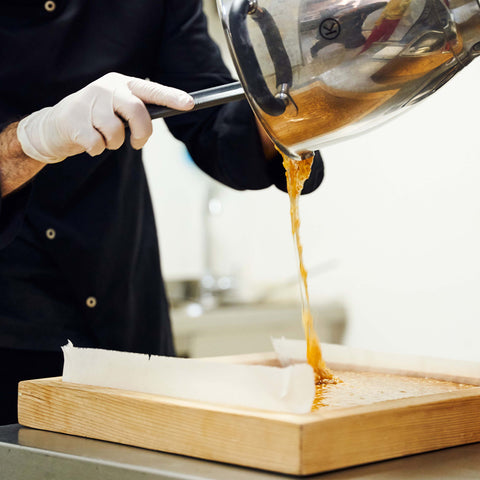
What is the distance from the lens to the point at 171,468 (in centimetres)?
69

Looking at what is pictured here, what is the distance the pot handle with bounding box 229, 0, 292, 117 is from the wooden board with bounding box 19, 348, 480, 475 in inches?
12.8

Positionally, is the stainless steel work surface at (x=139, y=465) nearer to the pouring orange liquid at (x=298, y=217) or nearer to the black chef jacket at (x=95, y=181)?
the pouring orange liquid at (x=298, y=217)

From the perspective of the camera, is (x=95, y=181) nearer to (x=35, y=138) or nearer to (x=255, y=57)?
(x=35, y=138)

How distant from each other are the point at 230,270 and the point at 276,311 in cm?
52

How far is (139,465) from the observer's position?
694 millimetres

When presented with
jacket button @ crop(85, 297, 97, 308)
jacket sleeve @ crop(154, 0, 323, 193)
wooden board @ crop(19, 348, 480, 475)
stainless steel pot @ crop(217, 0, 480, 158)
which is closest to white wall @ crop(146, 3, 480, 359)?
jacket sleeve @ crop(154, 0, 323, 193)

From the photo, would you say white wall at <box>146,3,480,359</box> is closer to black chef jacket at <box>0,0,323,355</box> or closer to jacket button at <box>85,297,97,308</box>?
black chef jacket at <box>0,0,323,355</box>

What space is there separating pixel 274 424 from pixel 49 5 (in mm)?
952

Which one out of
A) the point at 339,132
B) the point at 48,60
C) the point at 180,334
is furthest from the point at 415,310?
the point at 339,132

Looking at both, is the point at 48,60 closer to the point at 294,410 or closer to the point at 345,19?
the point at 345,19

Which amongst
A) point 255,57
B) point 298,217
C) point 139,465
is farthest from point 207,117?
point 139,465

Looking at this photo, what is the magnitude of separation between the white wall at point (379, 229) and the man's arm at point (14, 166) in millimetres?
1871

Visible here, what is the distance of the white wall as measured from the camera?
264 centimetres

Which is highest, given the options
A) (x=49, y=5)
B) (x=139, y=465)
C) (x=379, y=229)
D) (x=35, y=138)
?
(x=49, y=5)
